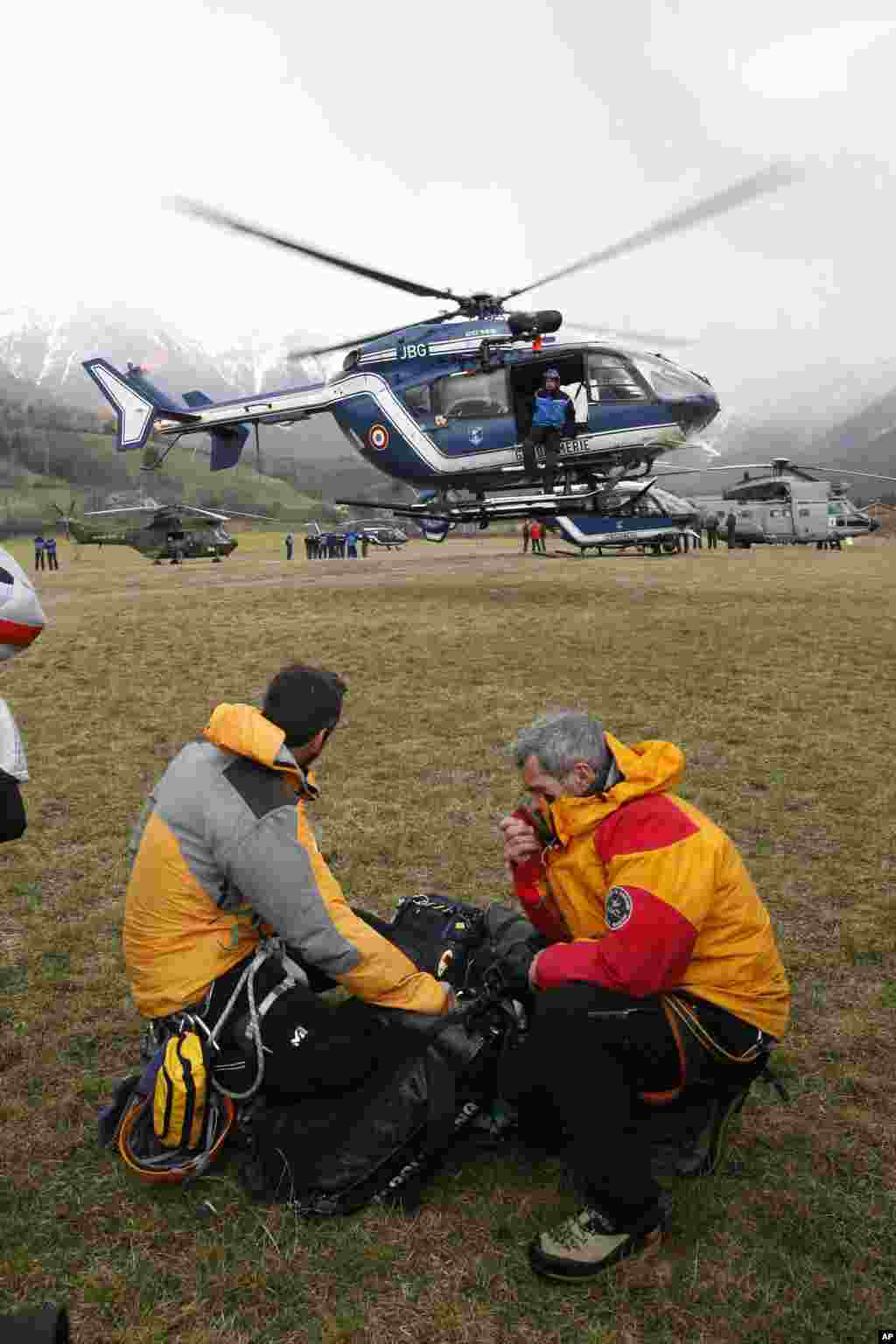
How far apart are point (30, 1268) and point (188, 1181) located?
0.54m

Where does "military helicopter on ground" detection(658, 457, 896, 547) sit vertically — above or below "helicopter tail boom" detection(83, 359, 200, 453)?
below

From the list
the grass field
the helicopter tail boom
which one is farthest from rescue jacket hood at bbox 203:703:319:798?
the helicopter tail boom

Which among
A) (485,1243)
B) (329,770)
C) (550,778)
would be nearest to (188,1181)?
(485,1243)

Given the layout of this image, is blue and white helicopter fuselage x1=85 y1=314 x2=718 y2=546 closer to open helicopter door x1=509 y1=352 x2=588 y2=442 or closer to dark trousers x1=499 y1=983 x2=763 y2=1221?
open helicopter door x1=509 y1=352 x2=588 y2=442

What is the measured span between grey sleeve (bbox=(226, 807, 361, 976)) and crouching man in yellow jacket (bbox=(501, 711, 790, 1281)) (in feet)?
2.34

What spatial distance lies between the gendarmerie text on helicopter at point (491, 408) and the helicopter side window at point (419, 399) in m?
0.02

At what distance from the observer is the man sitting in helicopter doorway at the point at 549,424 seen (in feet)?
51.3

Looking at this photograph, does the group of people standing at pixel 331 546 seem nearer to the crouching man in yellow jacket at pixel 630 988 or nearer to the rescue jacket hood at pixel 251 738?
the rescue jacket hood at pixel 251 738

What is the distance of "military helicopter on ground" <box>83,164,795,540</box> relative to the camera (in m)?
15.7

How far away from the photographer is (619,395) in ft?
52.2

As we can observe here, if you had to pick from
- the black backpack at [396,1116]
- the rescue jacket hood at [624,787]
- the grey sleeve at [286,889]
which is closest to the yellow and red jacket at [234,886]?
the grey sleeve at [286,889]

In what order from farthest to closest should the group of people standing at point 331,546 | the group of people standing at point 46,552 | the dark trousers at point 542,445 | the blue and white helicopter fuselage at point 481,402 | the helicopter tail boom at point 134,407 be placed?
1. the group of people standing at point 331,546
2. the group of people standing at point 46,552
3. the helicopter tail boom at point 134,407
4. the dark trousers at point 542,445
5. the blue and white helicopter fuselage at point 481,402

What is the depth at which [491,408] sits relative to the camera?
1608cm

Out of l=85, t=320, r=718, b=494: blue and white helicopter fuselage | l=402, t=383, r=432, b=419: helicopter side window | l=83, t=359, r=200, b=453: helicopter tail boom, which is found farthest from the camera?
l=83, t=359, r=200, b=453: helicopter tail boom
